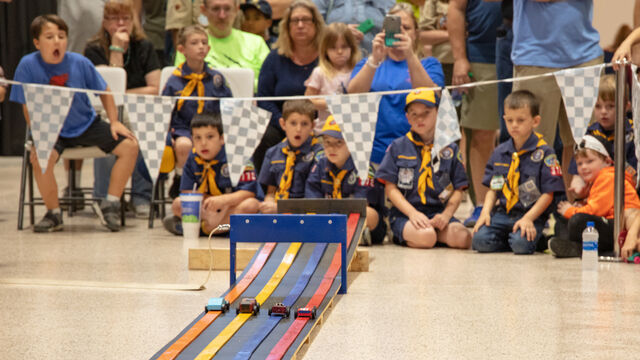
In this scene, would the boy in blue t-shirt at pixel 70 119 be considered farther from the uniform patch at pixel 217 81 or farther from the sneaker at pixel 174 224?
the uniform patch at pixel 217 81

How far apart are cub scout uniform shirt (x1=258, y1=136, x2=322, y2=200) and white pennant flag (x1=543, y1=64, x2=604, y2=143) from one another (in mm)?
1785

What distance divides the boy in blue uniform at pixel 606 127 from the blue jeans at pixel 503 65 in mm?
681

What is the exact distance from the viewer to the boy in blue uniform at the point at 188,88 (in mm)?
6496

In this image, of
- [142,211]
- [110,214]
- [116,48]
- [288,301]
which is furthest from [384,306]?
[116,48]

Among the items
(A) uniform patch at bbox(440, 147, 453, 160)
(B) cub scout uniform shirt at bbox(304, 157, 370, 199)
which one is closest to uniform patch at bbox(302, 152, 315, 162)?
(B) cub scout uniform shirt at bbox(304, 157, 370, 199)

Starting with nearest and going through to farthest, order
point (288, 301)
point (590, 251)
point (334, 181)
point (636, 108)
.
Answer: point (288, 301) → point (590, 251) → point (636, 108) → point (334, 181)

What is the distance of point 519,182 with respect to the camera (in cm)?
546

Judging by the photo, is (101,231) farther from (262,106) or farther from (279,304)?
(279,304)

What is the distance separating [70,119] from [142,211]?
130 cm

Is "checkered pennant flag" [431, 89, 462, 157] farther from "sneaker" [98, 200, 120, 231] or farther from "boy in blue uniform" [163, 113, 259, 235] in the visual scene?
"sneaker" [98, 200, 120, 231]

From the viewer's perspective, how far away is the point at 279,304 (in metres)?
3.29

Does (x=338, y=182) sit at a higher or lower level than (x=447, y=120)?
lower

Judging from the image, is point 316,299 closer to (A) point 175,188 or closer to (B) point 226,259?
(B) point 226,259

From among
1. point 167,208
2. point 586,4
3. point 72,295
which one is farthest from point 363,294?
point 167,208
